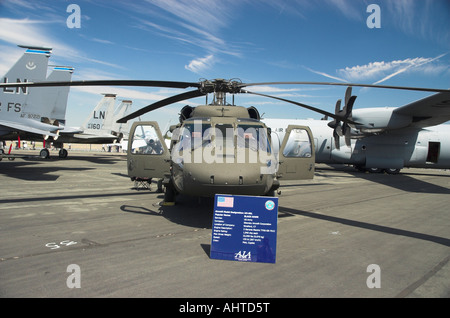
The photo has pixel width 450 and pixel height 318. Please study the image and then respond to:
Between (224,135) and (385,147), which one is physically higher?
(385,147)

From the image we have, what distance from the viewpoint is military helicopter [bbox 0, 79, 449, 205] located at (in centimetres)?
598

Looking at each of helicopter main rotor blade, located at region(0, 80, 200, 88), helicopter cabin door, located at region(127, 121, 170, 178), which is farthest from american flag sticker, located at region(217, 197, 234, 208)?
helicopter main rotor blade, located at region(0, 80, 200, 88)

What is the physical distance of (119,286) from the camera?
3.64 m

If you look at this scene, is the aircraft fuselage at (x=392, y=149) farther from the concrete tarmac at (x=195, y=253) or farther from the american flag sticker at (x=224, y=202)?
the american flag sticker at (x=224, y=202)

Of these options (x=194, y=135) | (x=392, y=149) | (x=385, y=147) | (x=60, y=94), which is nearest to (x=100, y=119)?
(x=60, y=94)

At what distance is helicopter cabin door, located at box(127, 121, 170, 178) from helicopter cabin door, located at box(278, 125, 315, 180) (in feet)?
9.60

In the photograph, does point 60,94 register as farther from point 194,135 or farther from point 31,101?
point 194,135

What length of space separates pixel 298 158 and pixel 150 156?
380 centimetres

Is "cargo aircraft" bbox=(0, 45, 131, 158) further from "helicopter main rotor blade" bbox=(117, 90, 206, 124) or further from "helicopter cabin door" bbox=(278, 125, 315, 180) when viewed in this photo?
"helicopter cabin door" bbox=(278, 125, 315, 180)

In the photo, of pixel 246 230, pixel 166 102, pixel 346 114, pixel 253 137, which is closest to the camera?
pixel 246 230

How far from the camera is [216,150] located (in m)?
6.45

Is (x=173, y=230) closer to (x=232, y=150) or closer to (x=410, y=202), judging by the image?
(x=232, y=150)

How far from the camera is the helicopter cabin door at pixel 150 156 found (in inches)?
300
